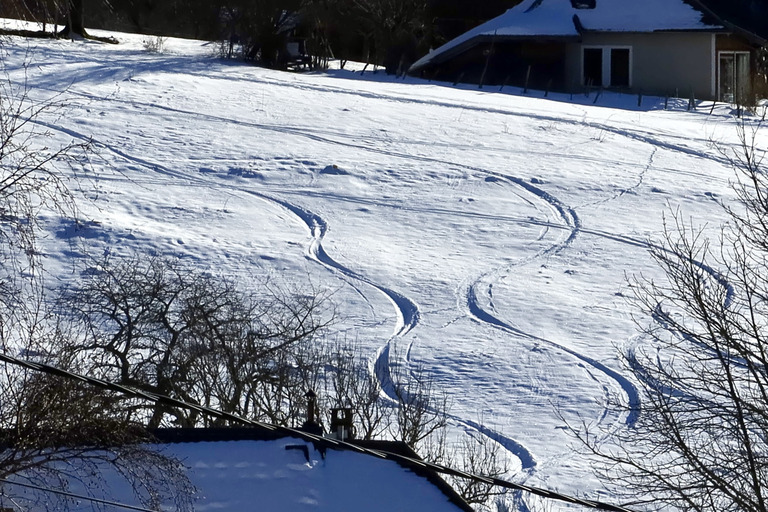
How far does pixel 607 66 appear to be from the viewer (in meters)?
36.2

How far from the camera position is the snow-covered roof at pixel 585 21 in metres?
34.9

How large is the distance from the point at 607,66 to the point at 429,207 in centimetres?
1924

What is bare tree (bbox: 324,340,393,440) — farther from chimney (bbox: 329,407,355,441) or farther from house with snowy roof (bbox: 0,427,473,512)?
house with snowy roof (bbox: 0,427,473,512)

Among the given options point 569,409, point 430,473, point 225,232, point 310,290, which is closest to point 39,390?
point 430,473

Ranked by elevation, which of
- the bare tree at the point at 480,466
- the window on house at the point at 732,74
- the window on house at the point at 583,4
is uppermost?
the window on house at the point at 583,4

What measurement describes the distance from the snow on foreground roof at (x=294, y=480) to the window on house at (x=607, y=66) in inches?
1170

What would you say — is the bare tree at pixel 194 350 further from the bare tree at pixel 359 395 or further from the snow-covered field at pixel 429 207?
the snow-covered field at pixel 429 207

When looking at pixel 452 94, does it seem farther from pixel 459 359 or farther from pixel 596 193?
pixel 459 359

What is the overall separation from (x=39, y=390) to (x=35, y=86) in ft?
62.9

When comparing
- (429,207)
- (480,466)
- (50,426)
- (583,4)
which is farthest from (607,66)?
(50,426)

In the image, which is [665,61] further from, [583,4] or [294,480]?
[294,480]

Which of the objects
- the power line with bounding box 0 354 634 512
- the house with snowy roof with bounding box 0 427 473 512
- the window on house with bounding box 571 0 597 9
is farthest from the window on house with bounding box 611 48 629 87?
the power line with bounding box 0 354 634 512

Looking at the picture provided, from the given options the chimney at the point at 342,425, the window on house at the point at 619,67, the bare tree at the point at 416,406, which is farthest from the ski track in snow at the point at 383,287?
the window on house at the point at 619,67

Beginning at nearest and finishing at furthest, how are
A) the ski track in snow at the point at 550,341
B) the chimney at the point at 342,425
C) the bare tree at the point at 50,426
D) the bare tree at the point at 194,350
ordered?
the bare tree at the point at 50,426, the chimney at the point at 342,425, the bare tree at the point at 194,350, the ski track in snow at the point at 550,341
